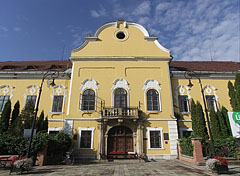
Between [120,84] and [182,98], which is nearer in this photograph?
[120,84]

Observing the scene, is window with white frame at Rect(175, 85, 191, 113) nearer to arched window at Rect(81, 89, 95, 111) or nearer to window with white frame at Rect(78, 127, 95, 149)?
arched window at Rect(81, 89, 95, 111)

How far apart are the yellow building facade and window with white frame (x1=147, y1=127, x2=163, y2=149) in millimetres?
89

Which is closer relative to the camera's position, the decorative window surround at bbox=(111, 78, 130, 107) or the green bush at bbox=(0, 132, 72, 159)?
the green bush at bbox=(0, 132, 72, 159)

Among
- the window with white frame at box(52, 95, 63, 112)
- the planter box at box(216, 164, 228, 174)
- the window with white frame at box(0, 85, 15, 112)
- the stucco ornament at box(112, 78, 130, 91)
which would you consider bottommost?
the planter box at box(216, 164, 228, 174)

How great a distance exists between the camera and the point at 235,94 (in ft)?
54.8

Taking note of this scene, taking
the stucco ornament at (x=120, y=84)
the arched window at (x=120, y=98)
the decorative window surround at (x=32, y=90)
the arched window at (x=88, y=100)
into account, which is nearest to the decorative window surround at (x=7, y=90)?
the decorative window surround at (x=32, y=90)

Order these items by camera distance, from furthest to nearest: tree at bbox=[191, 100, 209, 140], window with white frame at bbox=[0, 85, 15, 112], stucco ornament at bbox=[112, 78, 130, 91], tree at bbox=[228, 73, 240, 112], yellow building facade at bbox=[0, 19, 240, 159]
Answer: window with white frame at bbox=[0, 85, 15, 112], stucco ornament at bbox=[112, 78, 130, 91], tree at bbox=[228, 73, 240, 112], yellow building facade at bbox=[0, 19, 240, 159], tree at bbox=[191, 100, 209, 140]

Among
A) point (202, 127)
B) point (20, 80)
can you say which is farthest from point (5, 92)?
point (202, 127)

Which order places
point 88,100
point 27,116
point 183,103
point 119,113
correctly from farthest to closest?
point 183,103 → point 88,100 → point 119,113 → point 27,116

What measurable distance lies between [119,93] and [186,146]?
7.86 meters

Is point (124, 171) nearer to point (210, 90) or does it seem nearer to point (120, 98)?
point (120, 98)

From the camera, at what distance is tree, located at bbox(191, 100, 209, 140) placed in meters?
15.0

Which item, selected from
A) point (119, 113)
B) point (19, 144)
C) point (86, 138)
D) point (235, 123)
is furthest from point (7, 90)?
point (235, 123)

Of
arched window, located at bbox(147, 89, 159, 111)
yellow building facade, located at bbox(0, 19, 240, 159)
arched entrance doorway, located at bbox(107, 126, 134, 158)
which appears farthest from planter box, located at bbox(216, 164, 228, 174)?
arched window, located at bbox(147, 89, 159, 111)
